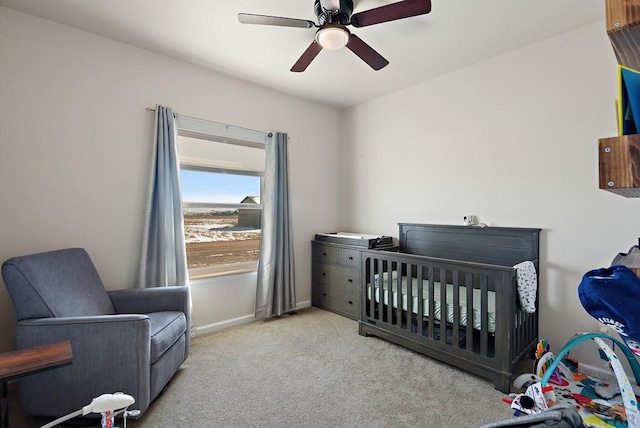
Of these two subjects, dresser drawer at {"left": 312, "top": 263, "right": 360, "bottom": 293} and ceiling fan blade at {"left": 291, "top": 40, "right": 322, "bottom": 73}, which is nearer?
ceiling fan blade at {"left": 291, "top": 40, "right": 322, "bottom": 73}

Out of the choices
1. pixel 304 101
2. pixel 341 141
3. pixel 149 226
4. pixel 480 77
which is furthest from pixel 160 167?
pixel 480 77

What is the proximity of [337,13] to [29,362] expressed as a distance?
2459 mm

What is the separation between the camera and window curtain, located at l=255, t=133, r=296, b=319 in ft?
A: 11.1

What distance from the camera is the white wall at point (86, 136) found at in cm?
216

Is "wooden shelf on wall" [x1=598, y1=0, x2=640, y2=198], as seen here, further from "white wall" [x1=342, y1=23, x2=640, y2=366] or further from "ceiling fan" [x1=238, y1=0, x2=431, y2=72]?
"white wall" [x1=342, y1=23, x2=640, y2=366]

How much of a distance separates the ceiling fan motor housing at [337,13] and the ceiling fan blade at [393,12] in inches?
4.9

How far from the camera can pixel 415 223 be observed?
3.38 meters

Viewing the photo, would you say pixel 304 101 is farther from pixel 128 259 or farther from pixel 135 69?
pixel 128 259

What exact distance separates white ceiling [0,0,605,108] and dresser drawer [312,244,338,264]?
1.94 m

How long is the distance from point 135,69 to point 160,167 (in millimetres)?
880

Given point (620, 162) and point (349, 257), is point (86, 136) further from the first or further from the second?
point (620, 162)

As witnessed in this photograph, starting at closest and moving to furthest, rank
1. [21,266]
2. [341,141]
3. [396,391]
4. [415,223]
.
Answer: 1. [21,266]
2. [396,391]
3. [415,223]
4. [341,141]

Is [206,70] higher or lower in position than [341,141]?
higher

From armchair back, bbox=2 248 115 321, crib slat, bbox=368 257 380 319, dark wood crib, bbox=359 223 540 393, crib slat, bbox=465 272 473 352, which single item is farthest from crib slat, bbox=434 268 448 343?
armchair back, bbox=2 248 115 321
